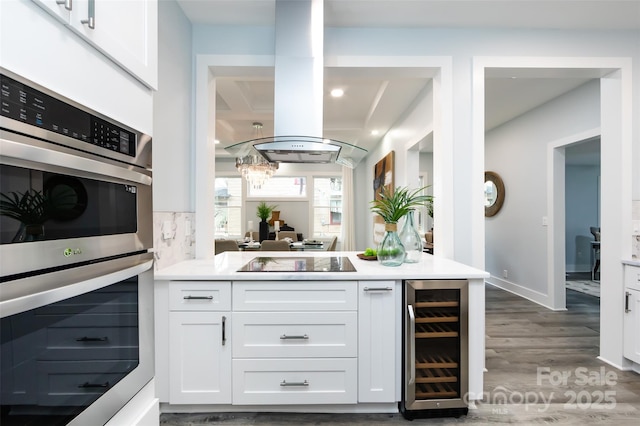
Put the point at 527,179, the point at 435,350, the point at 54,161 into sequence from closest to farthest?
the point at 54,161, the point at 435,350, the point at 527,179

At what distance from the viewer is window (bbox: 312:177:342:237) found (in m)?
7.12

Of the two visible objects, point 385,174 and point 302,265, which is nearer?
point 302,265

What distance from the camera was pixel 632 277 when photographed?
7.58 ft

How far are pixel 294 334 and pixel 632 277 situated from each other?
102 inches

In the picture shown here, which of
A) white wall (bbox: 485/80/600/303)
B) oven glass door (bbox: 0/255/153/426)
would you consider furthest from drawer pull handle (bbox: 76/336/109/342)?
white wall (bbox: 485/80/600/303)

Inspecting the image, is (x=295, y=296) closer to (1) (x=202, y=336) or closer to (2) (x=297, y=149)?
(1) (x=202, y=336)

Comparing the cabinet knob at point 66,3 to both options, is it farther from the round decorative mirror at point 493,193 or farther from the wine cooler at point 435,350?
the round decorative mirror at point 493,193

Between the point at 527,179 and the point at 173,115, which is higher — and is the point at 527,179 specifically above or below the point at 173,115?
below

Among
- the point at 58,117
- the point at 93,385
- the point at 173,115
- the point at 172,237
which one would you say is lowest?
the point at 93,385

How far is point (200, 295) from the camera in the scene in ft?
5.68

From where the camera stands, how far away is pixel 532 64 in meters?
2.33

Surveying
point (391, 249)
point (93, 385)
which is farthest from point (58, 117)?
point (391, 249)

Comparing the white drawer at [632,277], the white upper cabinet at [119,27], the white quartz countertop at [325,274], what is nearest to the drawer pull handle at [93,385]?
the white upper cabinet at [119,27]

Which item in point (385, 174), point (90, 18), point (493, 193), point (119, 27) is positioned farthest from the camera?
point (493, 193)
